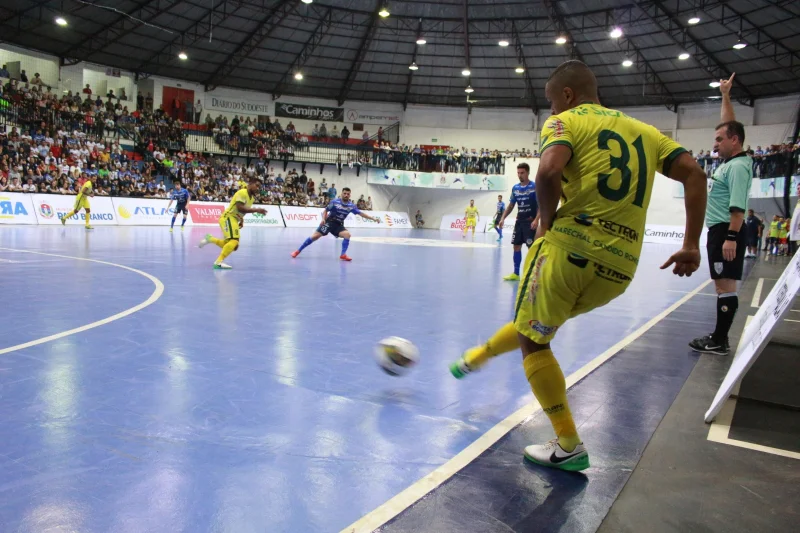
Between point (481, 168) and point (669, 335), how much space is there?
3611 cm

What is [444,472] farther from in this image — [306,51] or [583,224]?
[306,51]

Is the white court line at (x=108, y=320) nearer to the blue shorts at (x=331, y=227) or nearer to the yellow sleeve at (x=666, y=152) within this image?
the yellow sleeve at (x=666, y=152)

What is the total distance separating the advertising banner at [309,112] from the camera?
1625 inches

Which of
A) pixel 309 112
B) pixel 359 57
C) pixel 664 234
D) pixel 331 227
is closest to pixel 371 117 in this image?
pixel 309 112

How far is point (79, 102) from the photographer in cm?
2947

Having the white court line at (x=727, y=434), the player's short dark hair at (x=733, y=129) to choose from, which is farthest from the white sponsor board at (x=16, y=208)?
the white court line at (x=727, y=434)

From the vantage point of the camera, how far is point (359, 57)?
37.6m

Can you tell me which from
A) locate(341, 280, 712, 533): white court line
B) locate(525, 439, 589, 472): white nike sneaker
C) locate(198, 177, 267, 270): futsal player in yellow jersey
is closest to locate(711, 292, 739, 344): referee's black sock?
locate(341, 280, 712, 533): white court line

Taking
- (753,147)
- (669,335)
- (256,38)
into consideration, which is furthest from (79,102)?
(753,147)

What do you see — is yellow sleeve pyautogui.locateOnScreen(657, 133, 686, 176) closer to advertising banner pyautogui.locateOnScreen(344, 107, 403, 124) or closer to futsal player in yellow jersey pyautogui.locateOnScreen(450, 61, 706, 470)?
futsal player in yellow jersey pyautogui.locateOnScreen(450, 61, 706, 470)

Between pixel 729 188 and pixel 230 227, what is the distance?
8001 mm

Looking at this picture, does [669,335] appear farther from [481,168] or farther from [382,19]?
[481,168]

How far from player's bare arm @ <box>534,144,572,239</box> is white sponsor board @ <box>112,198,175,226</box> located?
74.7ft

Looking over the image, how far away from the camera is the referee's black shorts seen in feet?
15.6
